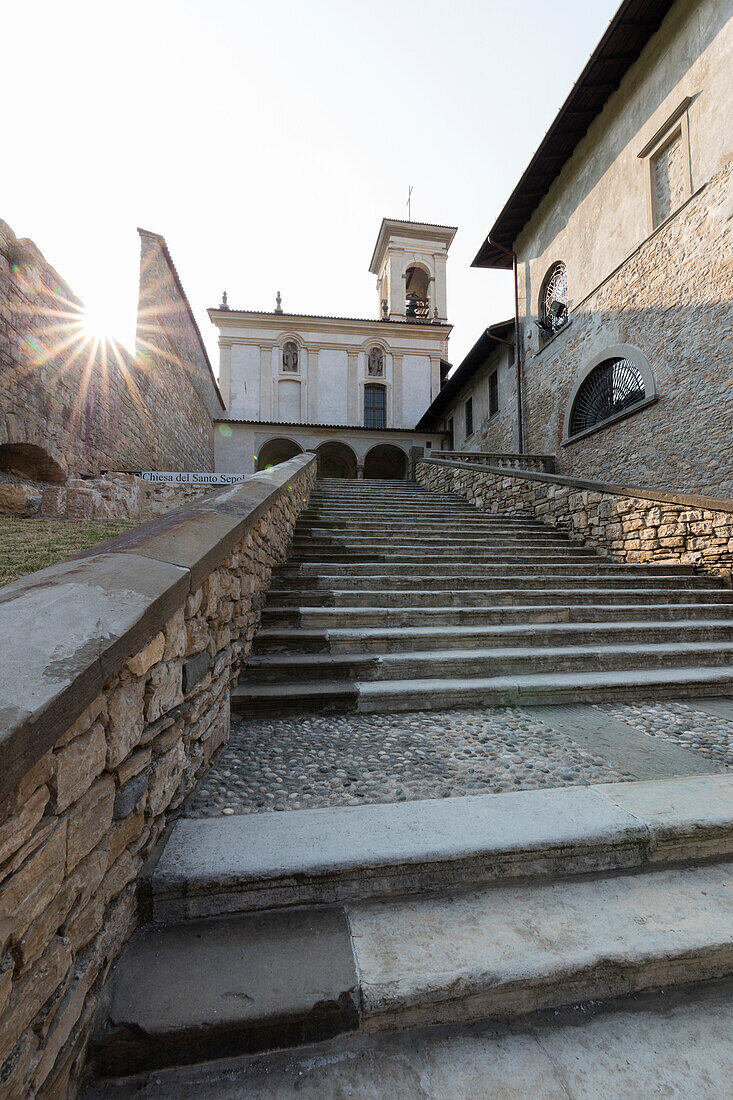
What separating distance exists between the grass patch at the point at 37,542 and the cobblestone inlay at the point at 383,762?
1303 millimetres

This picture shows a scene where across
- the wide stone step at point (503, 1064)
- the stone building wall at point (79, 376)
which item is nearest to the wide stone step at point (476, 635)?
the wide stone step at point (503, 1064)

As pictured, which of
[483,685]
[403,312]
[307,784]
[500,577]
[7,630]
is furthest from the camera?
[403,312]

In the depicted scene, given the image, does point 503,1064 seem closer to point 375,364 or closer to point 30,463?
point 30,463

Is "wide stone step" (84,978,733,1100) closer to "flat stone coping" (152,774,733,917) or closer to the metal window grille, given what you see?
"flat stone coping" (152,774,733,917)

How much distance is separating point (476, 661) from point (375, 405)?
22592 mm

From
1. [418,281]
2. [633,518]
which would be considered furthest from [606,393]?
[418,281]

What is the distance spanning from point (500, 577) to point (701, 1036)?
3594 millimetres

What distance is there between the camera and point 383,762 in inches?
86.5

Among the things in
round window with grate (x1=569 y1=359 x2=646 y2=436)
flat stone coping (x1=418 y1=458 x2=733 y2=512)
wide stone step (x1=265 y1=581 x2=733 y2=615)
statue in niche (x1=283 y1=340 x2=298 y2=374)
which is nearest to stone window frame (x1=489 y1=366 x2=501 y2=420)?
round window with grate (x1=569 y1=359 x2=646 y2=436)

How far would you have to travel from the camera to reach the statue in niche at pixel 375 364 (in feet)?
79.4

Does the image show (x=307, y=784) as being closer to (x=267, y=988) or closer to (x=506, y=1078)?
(x=267, y=988)

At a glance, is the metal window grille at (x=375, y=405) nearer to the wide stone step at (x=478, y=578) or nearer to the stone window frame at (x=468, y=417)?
the stone window frame at (x=468, y=417)

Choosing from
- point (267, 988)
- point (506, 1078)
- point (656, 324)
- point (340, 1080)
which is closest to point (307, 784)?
point (267, 988)

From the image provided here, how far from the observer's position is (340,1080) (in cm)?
108
